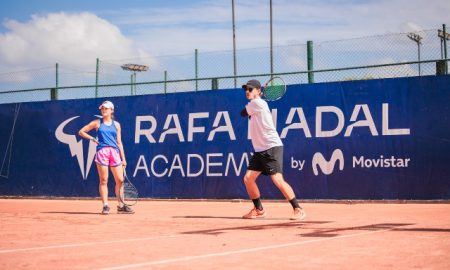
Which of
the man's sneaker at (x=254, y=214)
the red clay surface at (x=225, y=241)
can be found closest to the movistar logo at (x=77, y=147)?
the red clay surface at (x=225, y=241)

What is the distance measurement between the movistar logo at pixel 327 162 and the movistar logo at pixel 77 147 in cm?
513

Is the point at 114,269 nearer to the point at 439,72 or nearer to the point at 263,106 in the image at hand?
the point at 263,106

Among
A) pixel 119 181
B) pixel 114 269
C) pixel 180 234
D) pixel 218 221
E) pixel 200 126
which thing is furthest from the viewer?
pixel 200 126

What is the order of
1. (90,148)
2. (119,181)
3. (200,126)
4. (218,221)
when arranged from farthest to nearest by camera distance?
1. (90,148)
2. (200,126)
3. (119,181)
4. (218,221)

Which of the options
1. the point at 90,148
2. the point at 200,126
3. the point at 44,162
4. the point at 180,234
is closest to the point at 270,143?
the point at 180,234

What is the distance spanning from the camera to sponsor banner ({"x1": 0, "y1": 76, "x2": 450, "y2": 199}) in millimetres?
12617

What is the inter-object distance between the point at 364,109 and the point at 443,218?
4289 mm

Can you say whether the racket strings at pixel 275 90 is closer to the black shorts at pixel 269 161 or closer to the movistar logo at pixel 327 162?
the movistar logo at pixel 327 162

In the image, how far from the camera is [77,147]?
15.8m

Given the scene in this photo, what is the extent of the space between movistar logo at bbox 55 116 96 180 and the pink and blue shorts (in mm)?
5020

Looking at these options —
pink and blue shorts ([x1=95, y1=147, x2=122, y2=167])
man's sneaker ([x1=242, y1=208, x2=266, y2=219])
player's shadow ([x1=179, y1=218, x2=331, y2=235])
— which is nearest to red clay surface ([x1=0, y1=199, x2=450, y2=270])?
player's shadow ([x1=179, y1=218, x2=331, y2=235])

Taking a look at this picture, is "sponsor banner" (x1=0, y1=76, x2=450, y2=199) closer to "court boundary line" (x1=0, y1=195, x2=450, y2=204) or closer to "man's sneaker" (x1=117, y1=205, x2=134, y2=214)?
"court boundary line" (x1=0, y1=195, x2=450, y2=204)

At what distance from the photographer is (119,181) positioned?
1059 cm

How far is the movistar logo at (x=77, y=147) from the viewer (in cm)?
1564
